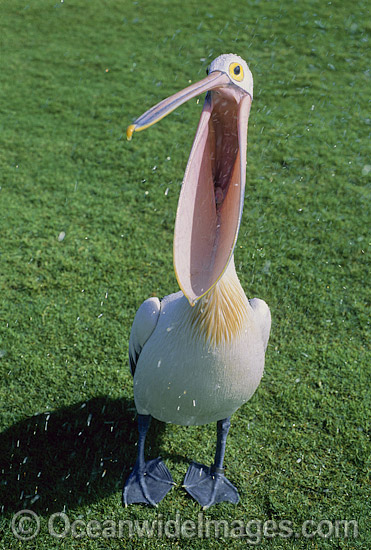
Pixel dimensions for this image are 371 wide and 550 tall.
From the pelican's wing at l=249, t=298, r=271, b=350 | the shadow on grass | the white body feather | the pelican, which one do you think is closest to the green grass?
the shadow on grass

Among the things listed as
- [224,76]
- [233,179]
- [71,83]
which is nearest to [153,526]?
[233,179]

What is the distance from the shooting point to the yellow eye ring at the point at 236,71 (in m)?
2.07

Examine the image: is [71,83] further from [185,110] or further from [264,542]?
[264,542]

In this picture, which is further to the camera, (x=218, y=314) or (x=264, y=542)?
(x=264, y=542)

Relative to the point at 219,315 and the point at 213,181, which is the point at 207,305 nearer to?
the point at 219,315

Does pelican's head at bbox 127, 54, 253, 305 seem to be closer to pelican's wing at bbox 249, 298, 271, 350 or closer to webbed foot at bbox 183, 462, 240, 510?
pelican's wing at bbox 249, 298, 271, 350

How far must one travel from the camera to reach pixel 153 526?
2.81 meters

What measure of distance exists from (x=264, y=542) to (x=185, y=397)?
98 cm

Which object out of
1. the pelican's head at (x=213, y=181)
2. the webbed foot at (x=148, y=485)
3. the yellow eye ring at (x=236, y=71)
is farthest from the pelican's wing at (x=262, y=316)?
the yellow eye ring at (x=236, y=71)

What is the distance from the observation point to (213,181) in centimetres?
218

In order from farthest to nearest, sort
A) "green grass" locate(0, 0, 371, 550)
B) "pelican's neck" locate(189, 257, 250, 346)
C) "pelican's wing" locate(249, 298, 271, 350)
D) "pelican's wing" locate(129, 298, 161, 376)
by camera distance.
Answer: "green grass" locate(0, 0, 371, 550), "pelican's wing" locate(249, 298, 271, 350), "pelican's wing" locate(129, 298, 161, 376), "pelican's neck" locate(189, 257, 250, 346)

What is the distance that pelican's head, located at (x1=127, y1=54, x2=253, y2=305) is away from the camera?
1.93 meters

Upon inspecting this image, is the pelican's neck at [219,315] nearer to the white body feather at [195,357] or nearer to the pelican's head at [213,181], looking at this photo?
the white body feather at [195,357]

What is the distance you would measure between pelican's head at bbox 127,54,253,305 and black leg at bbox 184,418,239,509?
1.19 metres
